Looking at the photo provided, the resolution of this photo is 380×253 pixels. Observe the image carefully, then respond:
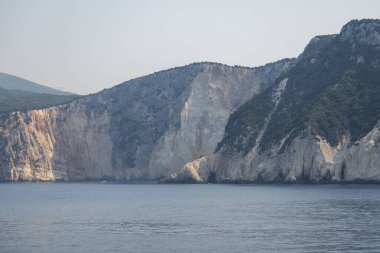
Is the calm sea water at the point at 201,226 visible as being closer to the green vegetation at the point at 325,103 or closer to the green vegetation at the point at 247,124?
the green vegetation at the point at 325,103

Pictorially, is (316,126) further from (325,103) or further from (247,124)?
(247,124)

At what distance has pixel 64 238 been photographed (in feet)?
218

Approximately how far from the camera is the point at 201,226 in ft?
247

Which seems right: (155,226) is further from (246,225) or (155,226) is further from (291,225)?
(291,225)

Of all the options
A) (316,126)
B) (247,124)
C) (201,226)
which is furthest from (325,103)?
(201,226)

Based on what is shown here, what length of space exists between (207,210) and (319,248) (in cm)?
4097

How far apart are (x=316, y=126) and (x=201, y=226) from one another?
8748cm

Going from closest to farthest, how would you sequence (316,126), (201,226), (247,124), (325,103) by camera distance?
1. (201,226)
2. (316,126)
3. (325,103)
4. (247,124)

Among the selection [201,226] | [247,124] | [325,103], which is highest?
[325,103]

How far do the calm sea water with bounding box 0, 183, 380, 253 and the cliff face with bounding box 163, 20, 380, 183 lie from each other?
36098 millimetres

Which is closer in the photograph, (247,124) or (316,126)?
(316,126)

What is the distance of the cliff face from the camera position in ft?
496

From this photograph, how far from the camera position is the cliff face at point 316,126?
151 meters

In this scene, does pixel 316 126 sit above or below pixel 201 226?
above
